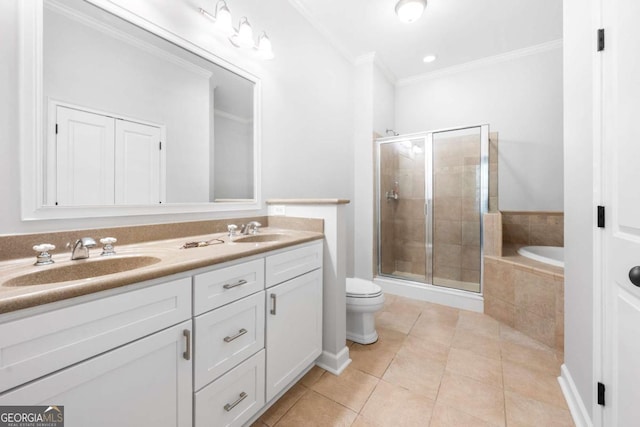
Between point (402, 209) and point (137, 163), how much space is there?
110 inches

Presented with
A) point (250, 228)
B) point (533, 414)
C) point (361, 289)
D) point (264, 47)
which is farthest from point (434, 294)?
point (264, 47)

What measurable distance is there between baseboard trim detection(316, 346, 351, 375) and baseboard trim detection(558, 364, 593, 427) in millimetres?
1150

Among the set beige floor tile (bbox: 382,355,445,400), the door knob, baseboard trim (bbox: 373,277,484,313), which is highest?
the door knob

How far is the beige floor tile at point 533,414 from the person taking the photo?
1.22m

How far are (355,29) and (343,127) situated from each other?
3.09 feet

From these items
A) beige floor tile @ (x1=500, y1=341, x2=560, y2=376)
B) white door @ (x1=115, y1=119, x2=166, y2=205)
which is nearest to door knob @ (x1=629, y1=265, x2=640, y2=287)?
beige floor tile @ (x1=500, y1=341, x2=560, y2=376)

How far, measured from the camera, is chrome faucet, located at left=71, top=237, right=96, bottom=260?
972 millimetres

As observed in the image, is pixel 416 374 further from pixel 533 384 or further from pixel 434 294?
pixel 434 294

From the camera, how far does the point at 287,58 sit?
2.13 metres

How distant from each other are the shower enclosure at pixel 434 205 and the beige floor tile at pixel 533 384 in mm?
1066

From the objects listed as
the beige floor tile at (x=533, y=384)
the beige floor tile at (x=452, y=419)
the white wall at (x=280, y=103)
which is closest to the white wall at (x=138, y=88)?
the white wall at (x=280, y=103)

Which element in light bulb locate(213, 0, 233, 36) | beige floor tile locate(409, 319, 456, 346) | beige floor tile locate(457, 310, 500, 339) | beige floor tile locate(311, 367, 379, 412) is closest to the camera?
beige floor tile locate(311, 367, 379, 412)

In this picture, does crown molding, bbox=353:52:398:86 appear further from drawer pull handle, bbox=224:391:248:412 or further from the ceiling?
drawer pull handle, bbox=224:391:248:412

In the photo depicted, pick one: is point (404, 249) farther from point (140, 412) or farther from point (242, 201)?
point (140, 412)
